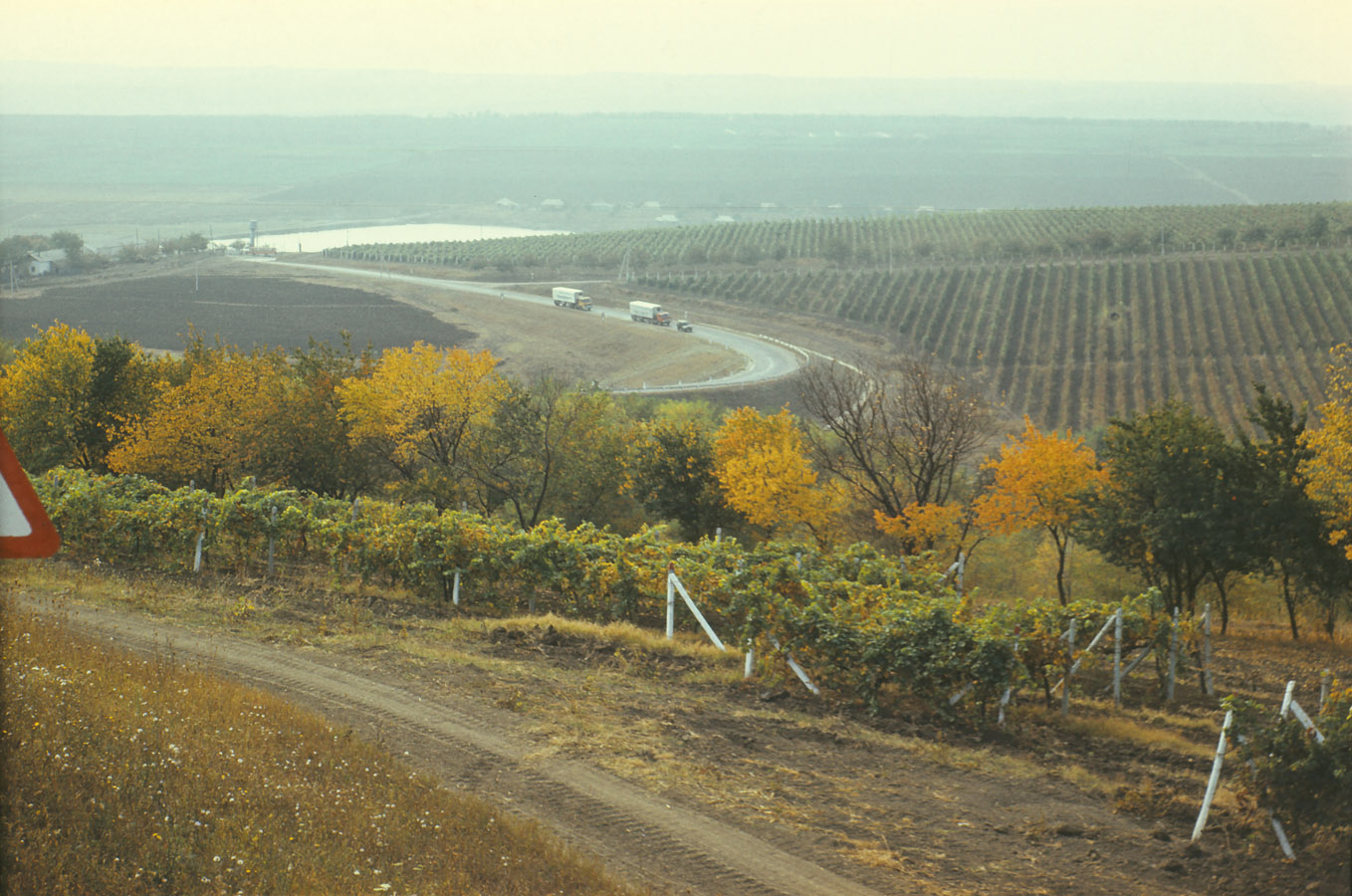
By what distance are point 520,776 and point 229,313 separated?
9476 centimetres

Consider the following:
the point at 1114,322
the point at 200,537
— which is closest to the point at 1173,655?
the point at 200,537

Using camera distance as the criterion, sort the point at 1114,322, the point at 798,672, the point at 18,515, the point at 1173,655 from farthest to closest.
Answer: the point at 1114,322 < the point at 1173,655 < the point at 798,672 < the point at 18,515

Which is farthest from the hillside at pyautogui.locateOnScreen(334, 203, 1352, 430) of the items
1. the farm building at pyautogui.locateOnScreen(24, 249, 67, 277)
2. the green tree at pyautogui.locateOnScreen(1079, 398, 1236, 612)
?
the green tree at pyautogui.locateOnScreen(1079, 398, 1236, 612)

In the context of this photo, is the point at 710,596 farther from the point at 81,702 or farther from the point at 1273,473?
the point at 1273,473

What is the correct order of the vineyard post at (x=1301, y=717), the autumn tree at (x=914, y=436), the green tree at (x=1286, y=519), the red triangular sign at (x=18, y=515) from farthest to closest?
the autumn tree at (x=914, y=436)
the green tree at (x=1286, y=519)
the vineyard post at (x=1301, y=717)
the red triangular sign at (x=18, y=515)

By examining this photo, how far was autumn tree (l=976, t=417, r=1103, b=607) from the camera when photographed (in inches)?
985

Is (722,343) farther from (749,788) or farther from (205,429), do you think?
(749,788)

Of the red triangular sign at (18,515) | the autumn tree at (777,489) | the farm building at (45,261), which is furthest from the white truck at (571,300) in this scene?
the red triangular sign at (18,515)

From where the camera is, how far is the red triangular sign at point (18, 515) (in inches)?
133

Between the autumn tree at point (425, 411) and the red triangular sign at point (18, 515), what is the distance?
93.9 feet

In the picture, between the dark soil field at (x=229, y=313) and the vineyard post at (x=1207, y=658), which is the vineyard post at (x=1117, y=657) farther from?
the dark soil field at (x=229, y=313)

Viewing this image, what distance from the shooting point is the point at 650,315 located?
298ft

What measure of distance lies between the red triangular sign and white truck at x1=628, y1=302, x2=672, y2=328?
8742cm

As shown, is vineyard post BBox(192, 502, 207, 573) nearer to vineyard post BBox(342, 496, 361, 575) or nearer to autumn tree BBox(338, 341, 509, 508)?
vineyard post BBox(342, 496, 361, 575)
